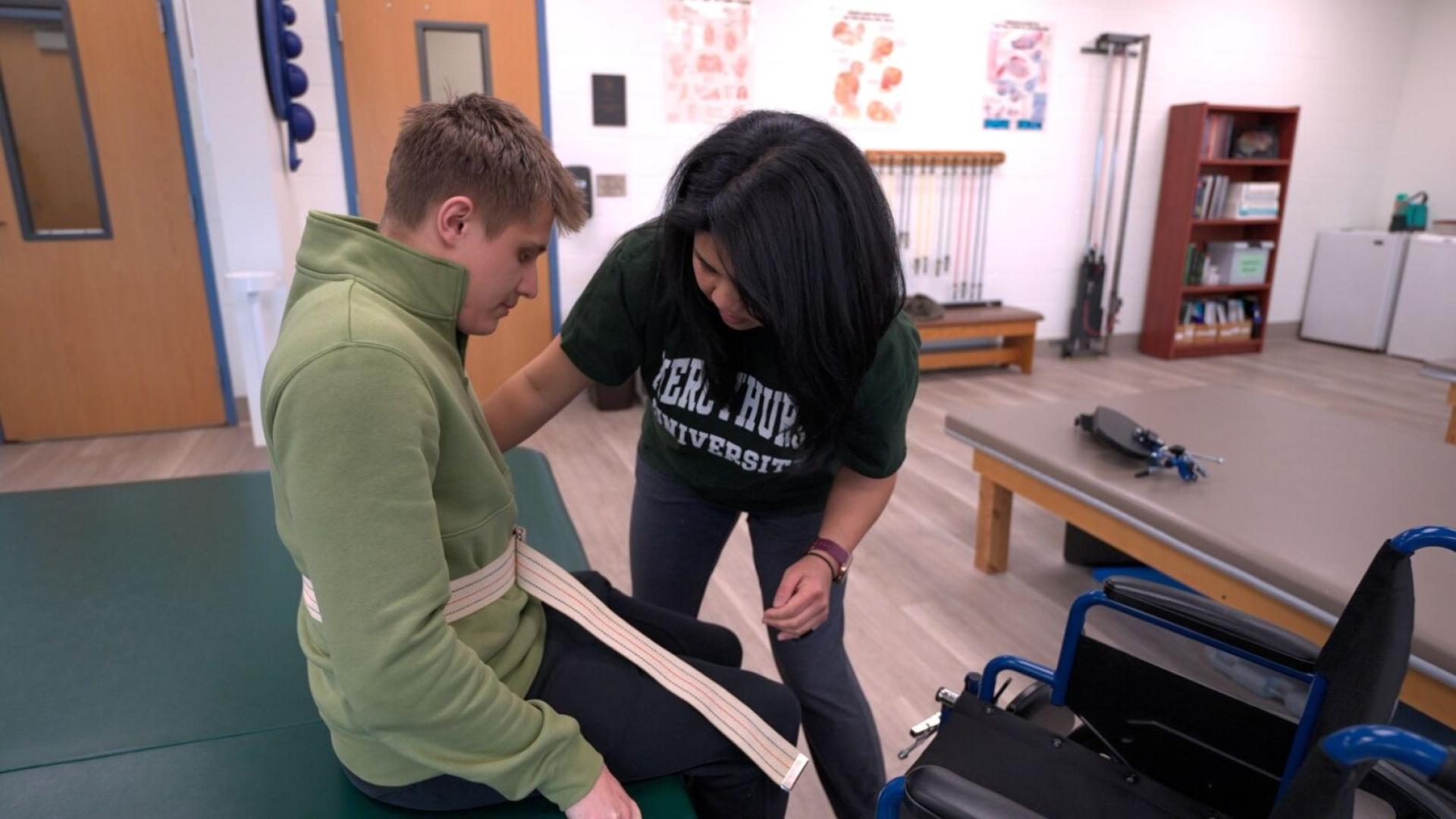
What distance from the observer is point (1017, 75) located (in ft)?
16.3

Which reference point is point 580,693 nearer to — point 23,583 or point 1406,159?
point 23,583

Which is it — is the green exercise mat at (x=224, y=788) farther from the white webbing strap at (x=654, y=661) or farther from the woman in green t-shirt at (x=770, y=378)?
the woman in green t-shirt at (x=770, y=378)

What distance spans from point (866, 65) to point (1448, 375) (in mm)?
3045

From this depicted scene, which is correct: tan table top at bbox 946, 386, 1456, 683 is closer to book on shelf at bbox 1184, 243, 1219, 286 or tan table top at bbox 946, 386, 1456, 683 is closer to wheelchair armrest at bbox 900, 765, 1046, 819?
wheelchair armrest at bbox 900, 765, 1046, 819

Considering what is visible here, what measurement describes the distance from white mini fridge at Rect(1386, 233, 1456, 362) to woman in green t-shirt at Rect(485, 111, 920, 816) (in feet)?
19.0

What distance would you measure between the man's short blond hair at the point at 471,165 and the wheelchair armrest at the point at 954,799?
726 millimetres

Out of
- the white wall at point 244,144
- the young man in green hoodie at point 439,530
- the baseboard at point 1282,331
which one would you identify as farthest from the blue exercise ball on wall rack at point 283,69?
the baseboard at point 1282,331

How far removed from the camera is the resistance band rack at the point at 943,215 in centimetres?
488

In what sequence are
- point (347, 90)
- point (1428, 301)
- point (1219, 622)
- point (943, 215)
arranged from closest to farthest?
point (1219, 622), point (347, 90), point (943, 215), point (1428, 301)

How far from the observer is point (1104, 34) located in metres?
5.01

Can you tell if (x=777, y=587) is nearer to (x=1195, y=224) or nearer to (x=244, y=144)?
(x=244, y=144)

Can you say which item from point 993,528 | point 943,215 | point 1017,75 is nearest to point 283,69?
point 993,528

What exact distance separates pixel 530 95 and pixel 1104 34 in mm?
3461

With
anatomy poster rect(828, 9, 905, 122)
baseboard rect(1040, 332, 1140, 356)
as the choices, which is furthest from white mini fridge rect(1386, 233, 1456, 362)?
anatomy poster rect(828, 9, 905, 122)
